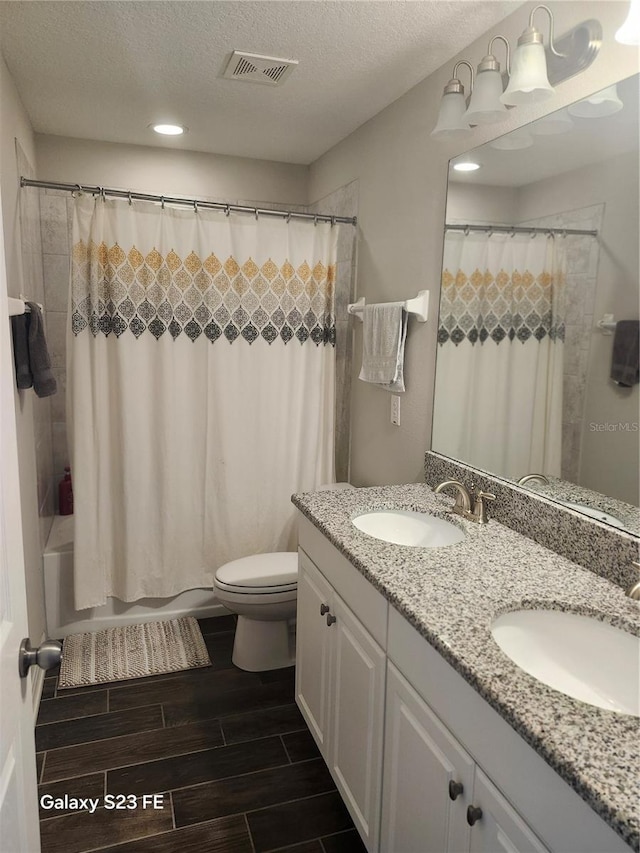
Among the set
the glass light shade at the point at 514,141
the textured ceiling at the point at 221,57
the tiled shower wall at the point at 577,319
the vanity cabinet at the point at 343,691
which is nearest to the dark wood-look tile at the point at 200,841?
the vanity cabinet at the point at 343,691

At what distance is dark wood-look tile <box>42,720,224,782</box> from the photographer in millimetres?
1980

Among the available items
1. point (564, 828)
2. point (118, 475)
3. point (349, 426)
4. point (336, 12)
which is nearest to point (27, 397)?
point (118, 475)

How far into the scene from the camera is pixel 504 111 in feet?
5.54

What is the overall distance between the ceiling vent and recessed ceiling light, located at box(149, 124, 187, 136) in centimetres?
72

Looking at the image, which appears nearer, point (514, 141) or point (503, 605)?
point (503, 605)

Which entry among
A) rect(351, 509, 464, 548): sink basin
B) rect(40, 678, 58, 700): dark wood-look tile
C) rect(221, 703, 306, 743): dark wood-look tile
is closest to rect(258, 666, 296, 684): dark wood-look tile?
rect(221, 703, 306, 743): dark wood-look tile

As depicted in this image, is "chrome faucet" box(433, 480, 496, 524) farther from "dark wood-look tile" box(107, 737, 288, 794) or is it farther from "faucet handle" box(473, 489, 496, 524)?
"dark wood-look tile" box(107, 737, 288, 794)

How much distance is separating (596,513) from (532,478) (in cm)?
26

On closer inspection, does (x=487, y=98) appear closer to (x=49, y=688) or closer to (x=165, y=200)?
(x=165, y=200)

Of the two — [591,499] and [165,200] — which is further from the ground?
[165,200]

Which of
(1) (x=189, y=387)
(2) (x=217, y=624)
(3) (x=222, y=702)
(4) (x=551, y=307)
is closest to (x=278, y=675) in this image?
(3) (x=222, y=702)

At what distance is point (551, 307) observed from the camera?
1657 mm

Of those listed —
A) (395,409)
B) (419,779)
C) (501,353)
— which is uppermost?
(501,353)

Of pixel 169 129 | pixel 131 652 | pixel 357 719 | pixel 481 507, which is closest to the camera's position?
pixel 357 719
